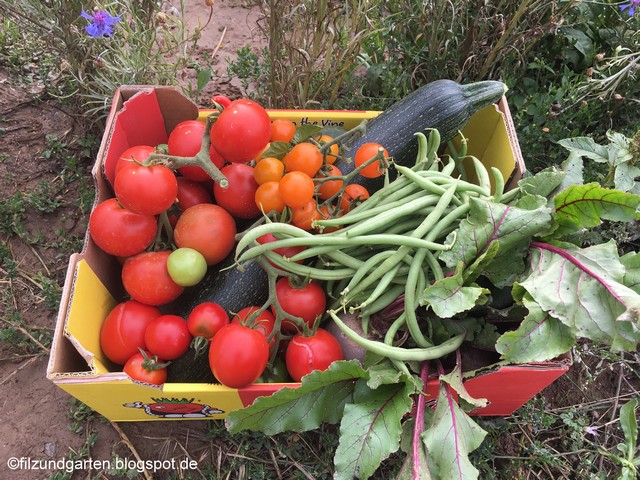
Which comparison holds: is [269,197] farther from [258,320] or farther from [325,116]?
[325,116]

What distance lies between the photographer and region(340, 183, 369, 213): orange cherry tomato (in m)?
1.70

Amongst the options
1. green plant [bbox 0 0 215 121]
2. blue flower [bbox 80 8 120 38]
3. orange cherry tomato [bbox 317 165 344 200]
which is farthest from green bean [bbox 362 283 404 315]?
blue flower [bbox 80 8 120 38]

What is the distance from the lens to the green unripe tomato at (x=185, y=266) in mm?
1540

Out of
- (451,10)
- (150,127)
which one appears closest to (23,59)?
(150,127)

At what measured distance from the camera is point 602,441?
1893mm

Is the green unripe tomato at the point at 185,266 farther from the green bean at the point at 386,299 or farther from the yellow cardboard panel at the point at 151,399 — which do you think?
the green bean at the point at 386,299

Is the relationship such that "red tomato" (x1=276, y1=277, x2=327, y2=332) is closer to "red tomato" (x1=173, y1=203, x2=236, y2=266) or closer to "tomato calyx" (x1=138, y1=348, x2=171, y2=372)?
"red tomato" (x1=173, y1=203, x2=236, y2=266)

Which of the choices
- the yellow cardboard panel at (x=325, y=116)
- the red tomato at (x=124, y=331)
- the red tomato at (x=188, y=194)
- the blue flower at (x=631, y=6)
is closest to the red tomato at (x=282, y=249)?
the red tomato at (x=188, y=194)

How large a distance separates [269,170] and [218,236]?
0.26 metres

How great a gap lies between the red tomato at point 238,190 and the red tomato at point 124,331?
0.42 metres

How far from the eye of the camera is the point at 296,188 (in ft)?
4.75

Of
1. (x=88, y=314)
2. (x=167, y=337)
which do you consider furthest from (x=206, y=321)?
(x=88, y=314)

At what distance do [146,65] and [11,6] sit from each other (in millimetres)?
493

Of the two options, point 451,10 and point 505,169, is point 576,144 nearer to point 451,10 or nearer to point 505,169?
point 505,169
